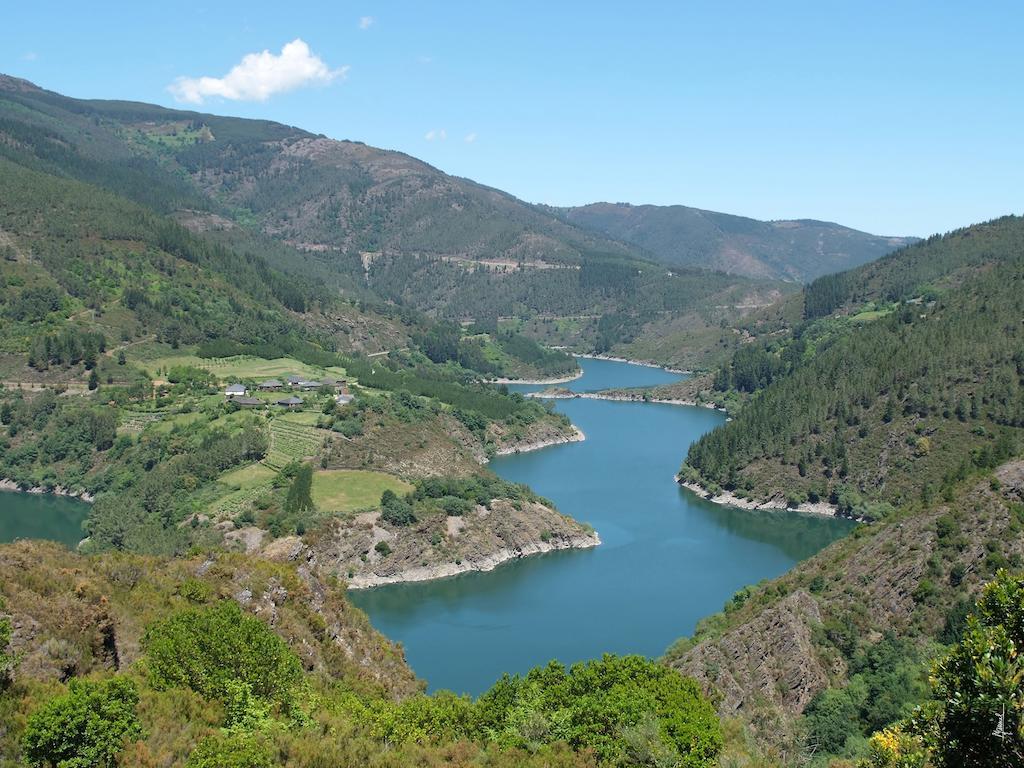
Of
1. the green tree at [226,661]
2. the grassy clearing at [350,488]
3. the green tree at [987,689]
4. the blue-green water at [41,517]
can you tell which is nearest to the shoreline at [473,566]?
the grassy clearing at [350,488]

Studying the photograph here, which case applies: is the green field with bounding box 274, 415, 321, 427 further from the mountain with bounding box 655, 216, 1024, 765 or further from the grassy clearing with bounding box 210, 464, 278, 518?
the mountain with bounding box 655, 216, 1024, 765

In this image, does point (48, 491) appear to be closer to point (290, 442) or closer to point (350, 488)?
point (290, 442)

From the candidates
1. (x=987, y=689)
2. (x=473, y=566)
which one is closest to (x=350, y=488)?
(x=473, y=566)

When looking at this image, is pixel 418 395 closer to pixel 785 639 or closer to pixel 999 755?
pixel 785 639

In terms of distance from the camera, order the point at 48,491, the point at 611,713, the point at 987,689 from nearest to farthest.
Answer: the point at 987,689
the point at 611,713
the point at 48,491

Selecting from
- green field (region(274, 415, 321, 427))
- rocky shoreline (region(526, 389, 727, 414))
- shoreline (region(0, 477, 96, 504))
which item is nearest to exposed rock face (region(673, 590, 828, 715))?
green field (region(274, 415, 321, 427))

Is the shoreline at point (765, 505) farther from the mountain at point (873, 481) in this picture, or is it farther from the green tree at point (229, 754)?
the green tree at point (229, 754)
